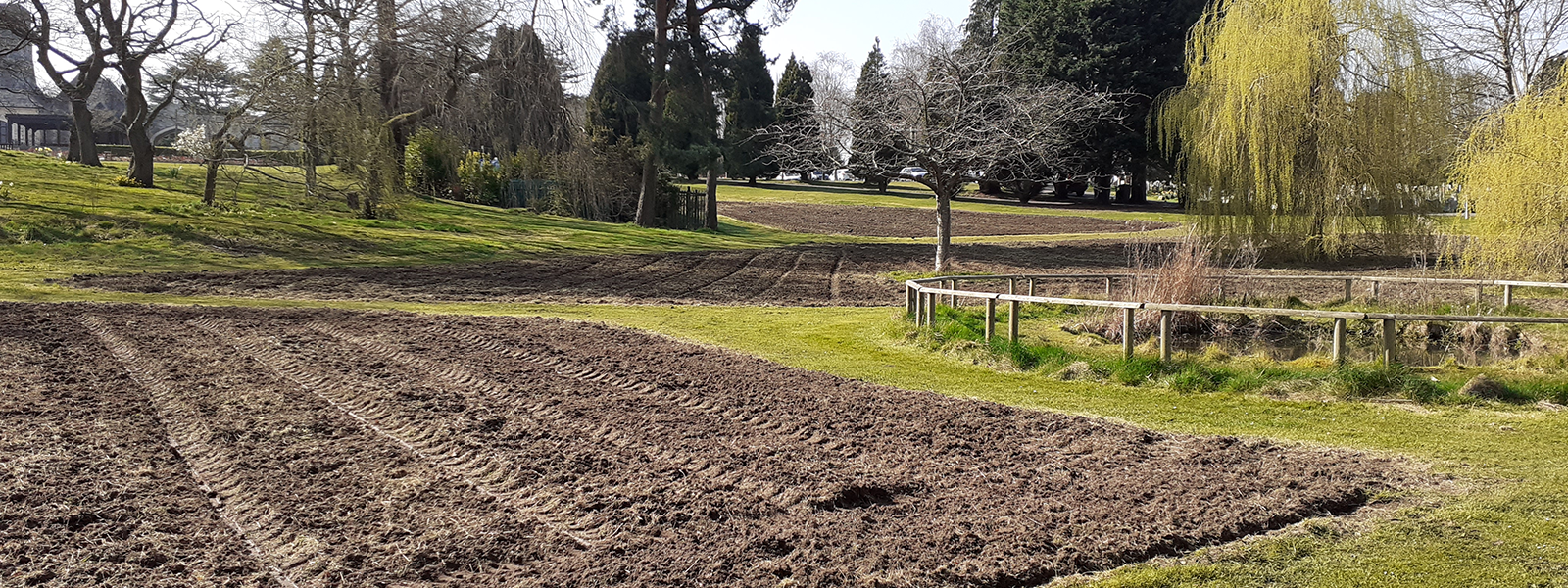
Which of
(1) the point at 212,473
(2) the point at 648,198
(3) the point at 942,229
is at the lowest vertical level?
(1) the point at 212,473

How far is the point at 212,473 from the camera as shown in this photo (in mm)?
7211

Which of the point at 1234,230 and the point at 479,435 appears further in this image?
the point at 1234,230

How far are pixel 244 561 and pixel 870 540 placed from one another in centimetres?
325

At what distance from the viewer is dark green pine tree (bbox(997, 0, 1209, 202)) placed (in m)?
54.2

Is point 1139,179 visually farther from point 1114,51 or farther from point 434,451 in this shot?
point 434,451

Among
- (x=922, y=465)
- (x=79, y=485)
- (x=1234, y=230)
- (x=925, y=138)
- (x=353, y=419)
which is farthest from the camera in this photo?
(x=1234, y=230)

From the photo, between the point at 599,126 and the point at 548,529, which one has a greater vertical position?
the point at 599,126

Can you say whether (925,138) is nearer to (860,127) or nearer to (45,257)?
(860,127)

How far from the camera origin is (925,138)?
23.7 meters

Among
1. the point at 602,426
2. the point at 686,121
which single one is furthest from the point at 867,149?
the point at 602,426

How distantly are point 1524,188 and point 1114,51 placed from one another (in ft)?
120

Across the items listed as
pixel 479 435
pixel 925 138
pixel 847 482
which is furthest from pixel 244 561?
pixel 925 138

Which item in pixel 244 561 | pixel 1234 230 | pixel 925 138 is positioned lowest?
pixel 244 561

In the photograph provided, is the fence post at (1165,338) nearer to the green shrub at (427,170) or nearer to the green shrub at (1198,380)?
the green shrub at (1198,380)
